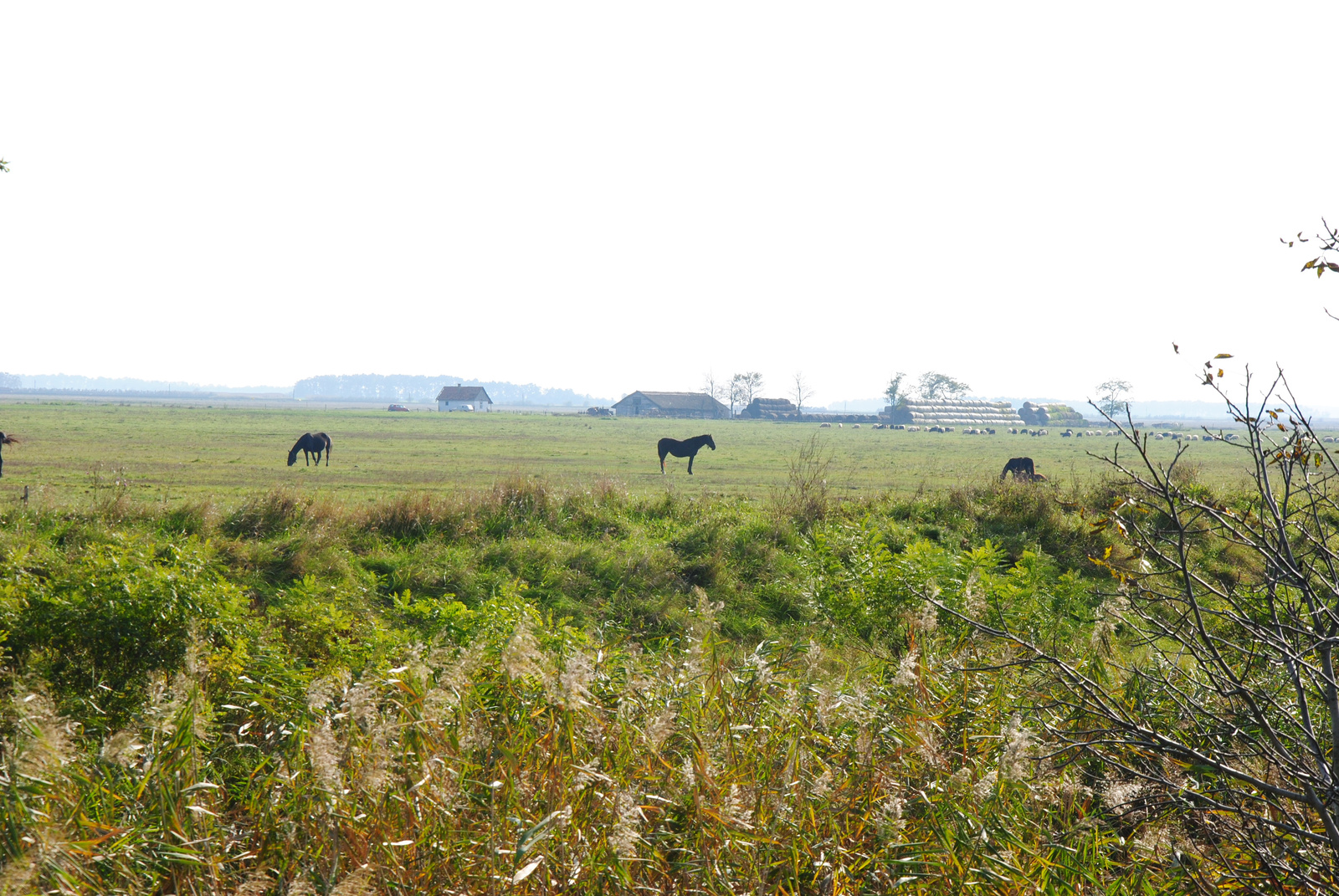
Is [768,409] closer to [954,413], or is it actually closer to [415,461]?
[954,413]

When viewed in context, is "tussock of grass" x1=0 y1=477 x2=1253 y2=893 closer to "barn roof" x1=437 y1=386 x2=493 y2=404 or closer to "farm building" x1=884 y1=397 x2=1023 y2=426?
"farm building" x1=884 y1=397 x2=1023 y2=426

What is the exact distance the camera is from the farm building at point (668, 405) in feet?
440

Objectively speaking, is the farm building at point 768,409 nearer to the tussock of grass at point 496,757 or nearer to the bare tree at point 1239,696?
the tussock of grass at point 496,757

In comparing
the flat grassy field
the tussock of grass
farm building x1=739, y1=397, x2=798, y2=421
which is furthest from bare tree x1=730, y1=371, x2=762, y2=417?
the tussock of grass

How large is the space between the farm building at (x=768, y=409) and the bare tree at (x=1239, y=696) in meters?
134

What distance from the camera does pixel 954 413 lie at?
147 meters

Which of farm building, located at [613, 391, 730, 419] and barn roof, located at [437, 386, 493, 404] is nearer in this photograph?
farm building, located at [613, 391, 730, 419]

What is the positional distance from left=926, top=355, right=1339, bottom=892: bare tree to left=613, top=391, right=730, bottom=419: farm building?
12580cm

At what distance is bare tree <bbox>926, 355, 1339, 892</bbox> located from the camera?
11.6ft

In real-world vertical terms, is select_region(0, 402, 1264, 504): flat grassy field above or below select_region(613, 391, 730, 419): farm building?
below

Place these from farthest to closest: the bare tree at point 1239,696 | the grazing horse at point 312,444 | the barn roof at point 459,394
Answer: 1. the barn roof at point 459,394
2. the grazing horse at point 312,444
3. the bare tree at point 1239,696

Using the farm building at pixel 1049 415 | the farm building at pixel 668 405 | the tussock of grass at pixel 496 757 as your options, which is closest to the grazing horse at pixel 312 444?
the tussock of grass at pixel 496 757

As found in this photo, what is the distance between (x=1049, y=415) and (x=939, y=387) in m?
36.7

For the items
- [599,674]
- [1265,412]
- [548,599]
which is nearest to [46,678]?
[599,674]
